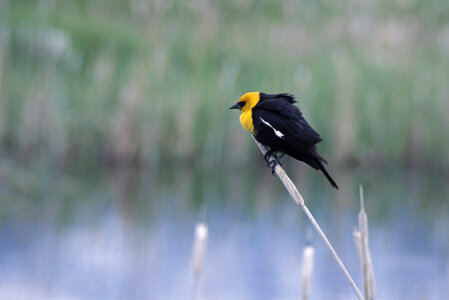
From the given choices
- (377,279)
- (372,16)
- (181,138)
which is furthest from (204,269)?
(372,16)

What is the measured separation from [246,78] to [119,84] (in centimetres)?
147

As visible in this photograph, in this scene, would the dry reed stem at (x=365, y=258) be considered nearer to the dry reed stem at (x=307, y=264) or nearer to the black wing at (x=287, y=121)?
the dry reed stem at (x=307, y=264)

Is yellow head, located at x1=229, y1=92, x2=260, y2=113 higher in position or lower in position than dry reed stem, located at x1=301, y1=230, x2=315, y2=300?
higher

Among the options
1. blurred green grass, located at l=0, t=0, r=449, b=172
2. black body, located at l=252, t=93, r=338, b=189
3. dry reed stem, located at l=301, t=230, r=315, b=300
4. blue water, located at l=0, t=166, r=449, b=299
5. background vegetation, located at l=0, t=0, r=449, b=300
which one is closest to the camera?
dry reed stem, located at l=301, t=230, r=315, b=300

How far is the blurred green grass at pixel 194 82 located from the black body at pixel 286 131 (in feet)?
16.1

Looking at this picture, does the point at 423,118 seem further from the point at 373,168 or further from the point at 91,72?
the point at 91,72

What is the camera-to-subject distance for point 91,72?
916 centimetres

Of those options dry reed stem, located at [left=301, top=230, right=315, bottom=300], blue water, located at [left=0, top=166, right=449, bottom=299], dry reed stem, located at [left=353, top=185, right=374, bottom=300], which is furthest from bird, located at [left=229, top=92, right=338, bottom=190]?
blue water, located at [left=0, top=166, right=449, bottom=299]

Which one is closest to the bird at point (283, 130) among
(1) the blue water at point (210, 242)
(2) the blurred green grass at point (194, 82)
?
(1) the blue water at point (210, 242)

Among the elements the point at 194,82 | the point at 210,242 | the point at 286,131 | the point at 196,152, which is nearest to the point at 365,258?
the point at 286,131

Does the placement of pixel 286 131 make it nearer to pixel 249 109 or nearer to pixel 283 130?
pixel 283 130

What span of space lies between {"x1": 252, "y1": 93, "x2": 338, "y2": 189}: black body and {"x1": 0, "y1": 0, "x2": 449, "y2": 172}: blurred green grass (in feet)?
16.1

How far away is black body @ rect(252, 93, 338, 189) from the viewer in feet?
10.1

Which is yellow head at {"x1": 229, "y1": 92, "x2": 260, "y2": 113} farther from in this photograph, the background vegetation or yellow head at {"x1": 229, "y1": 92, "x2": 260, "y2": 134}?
the background vegetation
